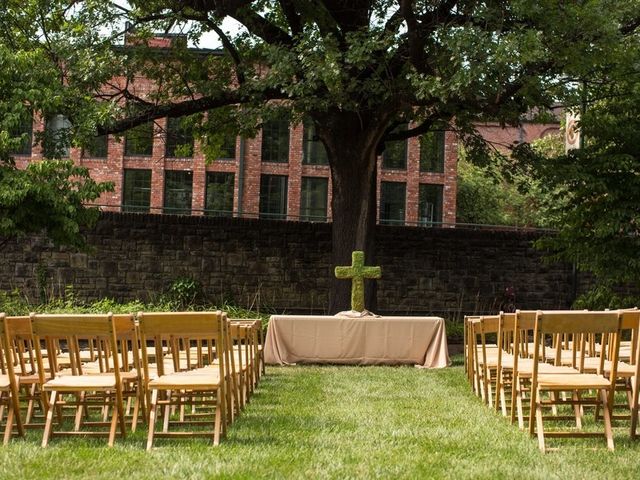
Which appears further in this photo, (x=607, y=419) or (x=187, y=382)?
(x=187, y=382)

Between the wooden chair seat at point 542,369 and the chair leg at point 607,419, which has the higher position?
the wooden chair seat at point 542,369

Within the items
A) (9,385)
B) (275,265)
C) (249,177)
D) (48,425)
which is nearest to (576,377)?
(48,425)

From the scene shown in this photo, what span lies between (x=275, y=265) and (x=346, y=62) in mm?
8063

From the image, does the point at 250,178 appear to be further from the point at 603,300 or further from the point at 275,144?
the point at 603,300

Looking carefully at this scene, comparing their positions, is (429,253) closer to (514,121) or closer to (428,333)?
(514,121)

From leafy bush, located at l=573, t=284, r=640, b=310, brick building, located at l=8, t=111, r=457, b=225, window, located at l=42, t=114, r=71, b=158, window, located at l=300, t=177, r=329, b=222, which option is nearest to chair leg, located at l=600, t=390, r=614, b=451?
leafy bush, located at l=573, t=284, r=640, b=310

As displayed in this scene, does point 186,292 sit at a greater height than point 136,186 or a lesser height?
lesser

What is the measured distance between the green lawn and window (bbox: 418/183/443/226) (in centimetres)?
3097

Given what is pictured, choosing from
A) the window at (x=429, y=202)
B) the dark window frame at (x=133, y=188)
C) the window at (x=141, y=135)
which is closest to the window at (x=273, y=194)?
the dark window frame at (x=133, y=188)

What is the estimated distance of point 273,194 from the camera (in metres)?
39.9

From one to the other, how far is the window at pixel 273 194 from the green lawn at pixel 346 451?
30174 mm

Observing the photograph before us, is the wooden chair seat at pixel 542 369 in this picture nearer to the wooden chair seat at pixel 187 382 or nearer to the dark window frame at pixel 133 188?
the wooden chair seat at pixel 187 382

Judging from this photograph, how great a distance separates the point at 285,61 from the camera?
53.4 ft

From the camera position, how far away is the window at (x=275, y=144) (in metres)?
39.8
